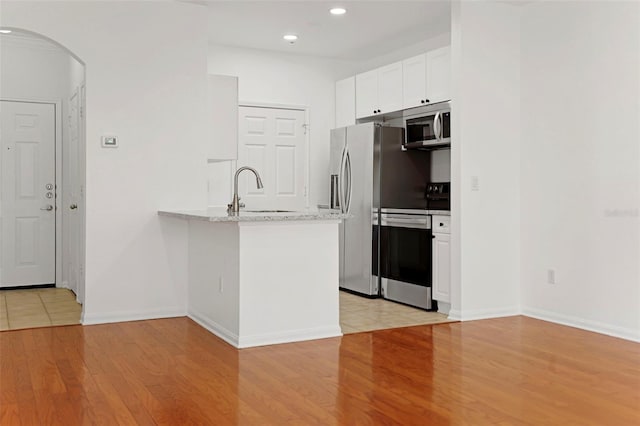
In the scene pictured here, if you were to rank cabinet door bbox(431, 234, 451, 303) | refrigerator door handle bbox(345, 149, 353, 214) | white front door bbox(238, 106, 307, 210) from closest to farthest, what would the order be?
cabinet door bbox(431, 234, 451, 303)
refrigerator door handle bbox(345, 149, 353, 214)
white front door bbox(238, 106, 307, 210)

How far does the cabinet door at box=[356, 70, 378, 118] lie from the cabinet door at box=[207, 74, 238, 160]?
1.63m

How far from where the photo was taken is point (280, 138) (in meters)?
7.09

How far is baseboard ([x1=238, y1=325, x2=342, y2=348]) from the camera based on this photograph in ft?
13.6

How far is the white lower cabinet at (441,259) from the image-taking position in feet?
17.3

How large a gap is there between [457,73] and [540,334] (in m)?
2.09

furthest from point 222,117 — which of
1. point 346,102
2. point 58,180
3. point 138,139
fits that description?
point 58,180

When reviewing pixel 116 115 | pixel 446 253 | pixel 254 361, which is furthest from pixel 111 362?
pixel 446 253

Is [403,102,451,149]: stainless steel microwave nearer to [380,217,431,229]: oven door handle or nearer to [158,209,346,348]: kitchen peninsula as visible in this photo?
[380,217,431,229]: oven door handle

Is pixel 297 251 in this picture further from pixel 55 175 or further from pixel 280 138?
Answer: pixel 55 175

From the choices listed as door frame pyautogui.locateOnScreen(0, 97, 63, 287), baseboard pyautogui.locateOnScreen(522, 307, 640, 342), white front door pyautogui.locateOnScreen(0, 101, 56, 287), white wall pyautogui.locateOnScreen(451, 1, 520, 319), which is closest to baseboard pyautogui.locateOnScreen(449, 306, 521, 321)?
white wall pyautogui.locateOnScreen(451, 1, 520, 319)

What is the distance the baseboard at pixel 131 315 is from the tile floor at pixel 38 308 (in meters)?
0.15

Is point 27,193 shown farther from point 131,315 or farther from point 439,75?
point 439,75

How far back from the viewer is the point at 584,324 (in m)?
4.75

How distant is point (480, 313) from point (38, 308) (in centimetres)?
375
